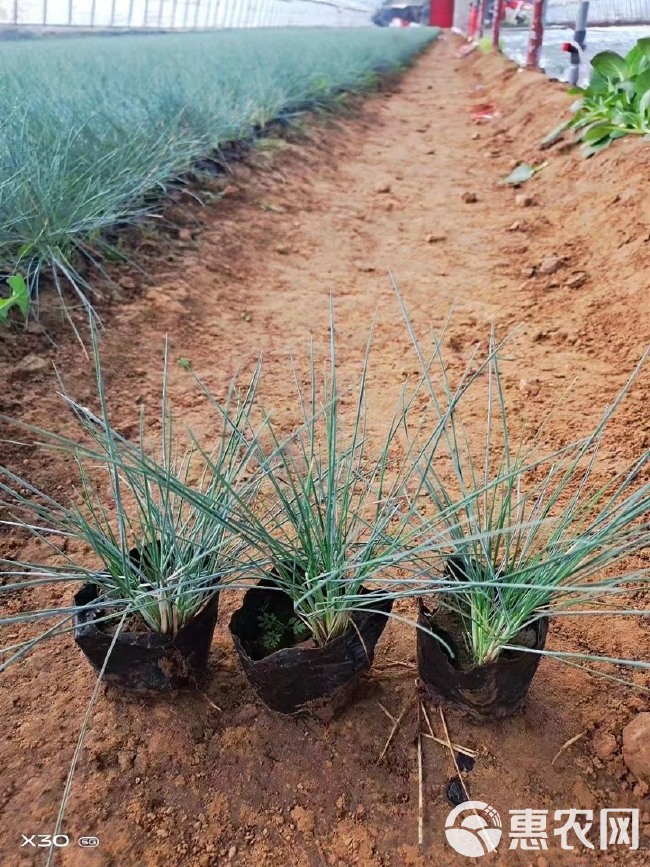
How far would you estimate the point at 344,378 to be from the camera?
1.82 m

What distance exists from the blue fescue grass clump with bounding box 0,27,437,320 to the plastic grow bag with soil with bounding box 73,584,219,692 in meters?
1.12

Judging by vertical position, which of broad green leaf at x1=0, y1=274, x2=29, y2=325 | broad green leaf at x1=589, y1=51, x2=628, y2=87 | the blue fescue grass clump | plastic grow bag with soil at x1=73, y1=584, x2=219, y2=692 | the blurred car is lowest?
plastic grow bag with soil at x1=73, y1=584, x2=219, y2=692

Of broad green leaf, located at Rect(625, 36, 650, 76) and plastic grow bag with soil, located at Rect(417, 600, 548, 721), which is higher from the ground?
broad green leaf, located at Rect(625, 36, 650, 76)

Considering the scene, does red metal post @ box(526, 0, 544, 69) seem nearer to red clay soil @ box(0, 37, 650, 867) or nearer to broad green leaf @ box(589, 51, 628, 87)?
red clay soil @ box(0, 37, 650, 867)

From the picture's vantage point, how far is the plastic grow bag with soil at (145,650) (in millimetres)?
888

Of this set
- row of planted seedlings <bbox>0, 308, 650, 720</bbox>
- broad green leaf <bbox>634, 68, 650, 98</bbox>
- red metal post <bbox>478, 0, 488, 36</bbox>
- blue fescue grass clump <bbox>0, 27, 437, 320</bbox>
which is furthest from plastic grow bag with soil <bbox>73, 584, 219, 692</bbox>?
red metal post <bbox>478, 0, 488, 36</bbox>

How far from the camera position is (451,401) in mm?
835

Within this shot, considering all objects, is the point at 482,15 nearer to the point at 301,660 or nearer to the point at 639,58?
the point at 639,58

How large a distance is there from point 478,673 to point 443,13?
80.4 ft

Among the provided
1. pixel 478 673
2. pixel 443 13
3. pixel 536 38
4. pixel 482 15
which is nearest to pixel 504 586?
pixel 478 673

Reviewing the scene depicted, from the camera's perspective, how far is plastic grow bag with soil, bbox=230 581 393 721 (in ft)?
2.80

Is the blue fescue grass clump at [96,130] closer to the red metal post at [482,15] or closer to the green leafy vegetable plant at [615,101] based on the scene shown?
the green leafy vegetable plant at [615,101]

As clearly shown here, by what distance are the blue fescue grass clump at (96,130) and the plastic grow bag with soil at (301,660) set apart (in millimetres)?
1194

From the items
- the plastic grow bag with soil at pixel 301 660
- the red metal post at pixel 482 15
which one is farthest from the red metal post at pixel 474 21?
the plastic grow bag with soil at pixel 301 660
